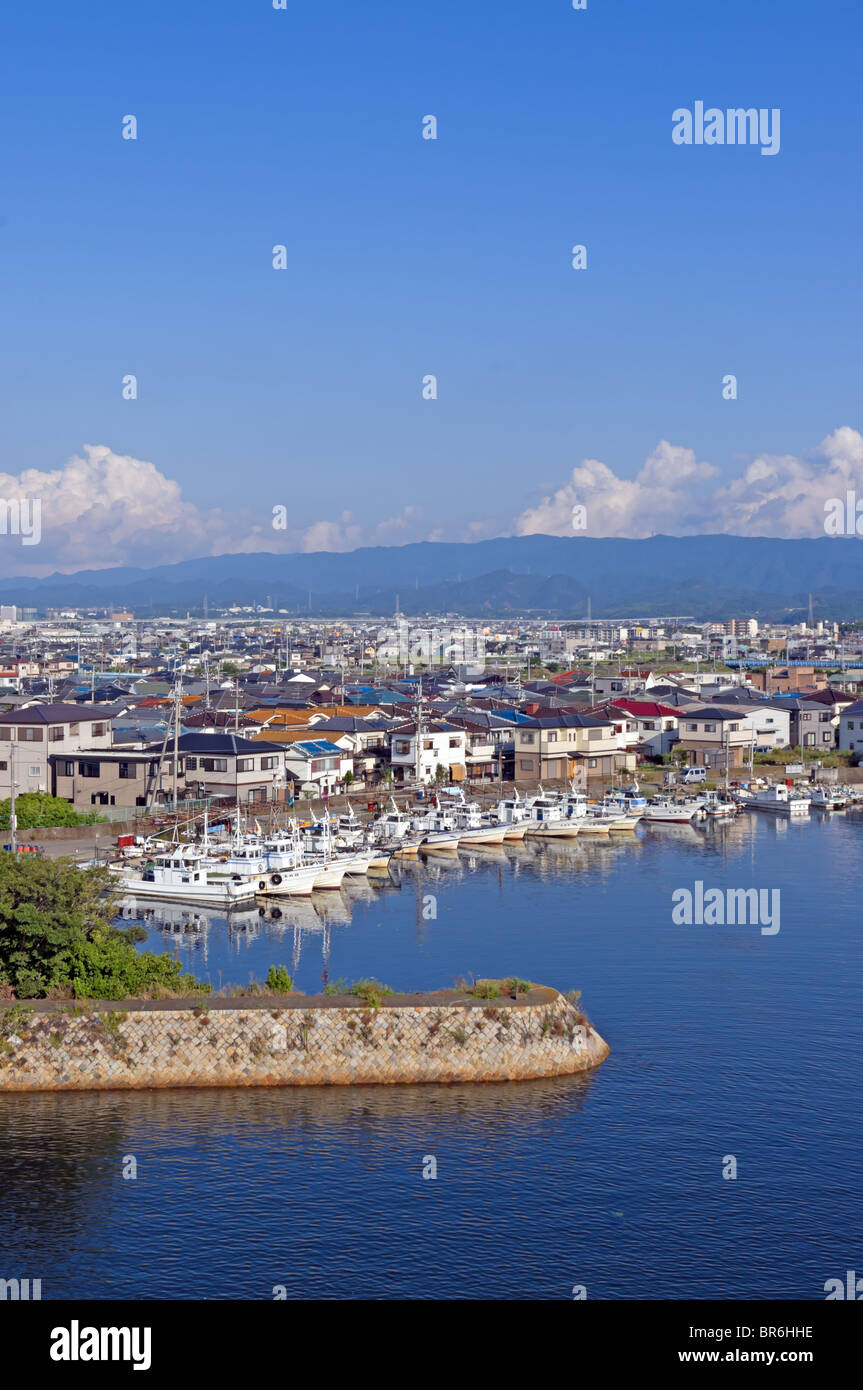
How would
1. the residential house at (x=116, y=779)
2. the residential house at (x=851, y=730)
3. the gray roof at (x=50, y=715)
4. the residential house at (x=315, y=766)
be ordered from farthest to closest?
the residential house at (x=851, y=730)
the residential house at (x=315, y=766)
the gray roof at (x=50, y=715)
the residential house at (x=116, y=779)

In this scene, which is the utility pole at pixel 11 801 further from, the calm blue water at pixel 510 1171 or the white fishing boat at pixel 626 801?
the white fishing boat at pixel 626 801

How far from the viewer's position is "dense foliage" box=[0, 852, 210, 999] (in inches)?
433

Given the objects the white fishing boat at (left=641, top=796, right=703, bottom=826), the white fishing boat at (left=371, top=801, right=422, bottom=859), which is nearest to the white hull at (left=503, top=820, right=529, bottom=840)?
the white fishing boat at (left=371, top=801, right=422, bottom=859)

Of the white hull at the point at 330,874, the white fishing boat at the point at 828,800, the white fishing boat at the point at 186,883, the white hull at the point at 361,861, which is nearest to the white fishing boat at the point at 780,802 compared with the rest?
the white fishing boat at the point at 828,800

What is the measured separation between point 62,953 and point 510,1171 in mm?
4096

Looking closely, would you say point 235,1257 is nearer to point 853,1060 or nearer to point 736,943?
point 853,1060

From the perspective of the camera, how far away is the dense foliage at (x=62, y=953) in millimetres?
10992

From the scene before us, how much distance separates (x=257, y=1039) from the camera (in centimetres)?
1034

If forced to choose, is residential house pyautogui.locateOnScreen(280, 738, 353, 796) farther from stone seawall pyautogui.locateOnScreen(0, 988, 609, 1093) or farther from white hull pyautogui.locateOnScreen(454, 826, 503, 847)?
stone seawall pyautogui.locateOnScreen(0, 988, 609, 1093)

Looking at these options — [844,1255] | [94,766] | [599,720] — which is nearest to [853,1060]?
[844,1255]

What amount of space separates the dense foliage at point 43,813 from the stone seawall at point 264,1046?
10.1m

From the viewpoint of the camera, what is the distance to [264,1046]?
33.9 ft
